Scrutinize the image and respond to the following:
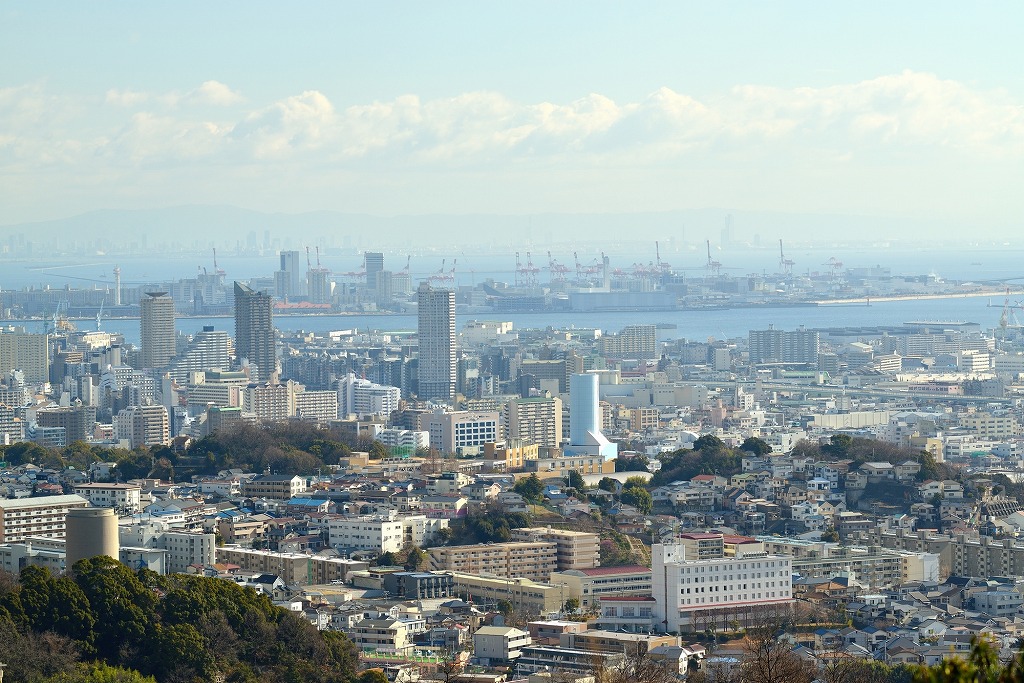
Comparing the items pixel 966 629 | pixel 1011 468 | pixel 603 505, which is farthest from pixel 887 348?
pixel 966 629

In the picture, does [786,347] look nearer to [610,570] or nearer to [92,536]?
[610,570]

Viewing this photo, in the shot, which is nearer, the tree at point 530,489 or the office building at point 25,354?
the tree at point 530,489

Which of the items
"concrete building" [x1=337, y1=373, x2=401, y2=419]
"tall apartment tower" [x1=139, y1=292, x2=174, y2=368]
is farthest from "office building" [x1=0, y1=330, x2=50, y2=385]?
"concrete building" [x1=337, y1=373, x2=401, y2=419]

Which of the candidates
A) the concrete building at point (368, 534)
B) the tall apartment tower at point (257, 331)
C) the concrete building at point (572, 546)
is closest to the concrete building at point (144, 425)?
the tall apartment tower at point (257, 331)

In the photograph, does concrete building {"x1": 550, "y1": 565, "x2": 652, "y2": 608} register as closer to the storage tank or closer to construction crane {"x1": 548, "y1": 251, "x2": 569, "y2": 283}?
the storage tank

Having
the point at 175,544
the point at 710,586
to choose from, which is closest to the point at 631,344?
the point at 175,544

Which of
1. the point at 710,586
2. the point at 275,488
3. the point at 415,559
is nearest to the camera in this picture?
the point at 710,586

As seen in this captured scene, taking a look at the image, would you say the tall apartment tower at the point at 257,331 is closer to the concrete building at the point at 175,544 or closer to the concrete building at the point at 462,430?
the concrete building at the point at 462,430
